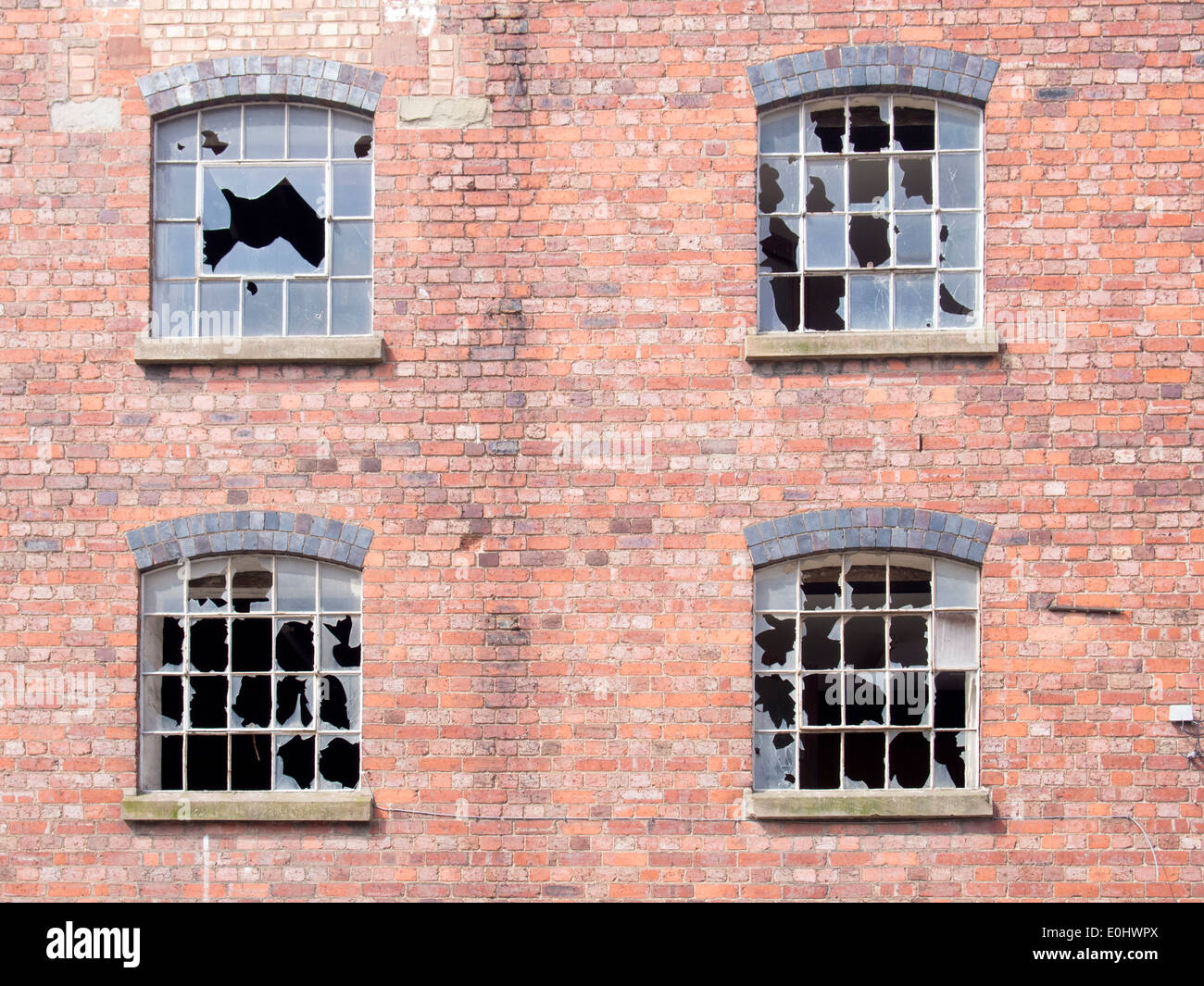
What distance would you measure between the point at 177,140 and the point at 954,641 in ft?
18.7

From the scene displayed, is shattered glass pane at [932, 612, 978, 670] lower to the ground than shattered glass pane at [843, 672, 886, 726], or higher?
higher

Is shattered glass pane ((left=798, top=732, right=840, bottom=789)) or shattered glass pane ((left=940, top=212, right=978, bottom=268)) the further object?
shattered glass pane ((left=940, top=212, right=978, bottom=268))

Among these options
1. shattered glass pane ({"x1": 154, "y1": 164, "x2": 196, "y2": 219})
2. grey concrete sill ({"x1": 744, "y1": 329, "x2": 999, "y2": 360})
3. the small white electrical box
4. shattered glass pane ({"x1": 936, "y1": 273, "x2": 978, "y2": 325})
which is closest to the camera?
the small white electrical box

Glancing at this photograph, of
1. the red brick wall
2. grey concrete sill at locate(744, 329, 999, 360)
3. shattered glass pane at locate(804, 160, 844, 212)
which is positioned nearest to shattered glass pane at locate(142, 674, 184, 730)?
the red brick wall

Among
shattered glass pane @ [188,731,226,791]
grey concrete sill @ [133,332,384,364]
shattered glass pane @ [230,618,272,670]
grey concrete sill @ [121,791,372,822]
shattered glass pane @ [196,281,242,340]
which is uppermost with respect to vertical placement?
shattered glass pane @ [196,281,242,340]

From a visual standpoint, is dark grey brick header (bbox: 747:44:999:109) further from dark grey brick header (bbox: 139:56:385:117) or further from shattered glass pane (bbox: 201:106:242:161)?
shattered glass pane (bbox: 201:106:242:161)

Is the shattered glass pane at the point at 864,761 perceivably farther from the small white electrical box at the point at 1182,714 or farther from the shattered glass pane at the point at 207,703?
the shattered glass pane at the point at 207,703

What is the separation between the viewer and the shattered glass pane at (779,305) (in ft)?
→ 22.1

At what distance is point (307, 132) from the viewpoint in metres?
6.80

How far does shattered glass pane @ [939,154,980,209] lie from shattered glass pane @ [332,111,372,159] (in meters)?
3.58

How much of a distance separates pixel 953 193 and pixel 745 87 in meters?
1.45

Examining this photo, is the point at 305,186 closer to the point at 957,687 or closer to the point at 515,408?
the point at 515,408

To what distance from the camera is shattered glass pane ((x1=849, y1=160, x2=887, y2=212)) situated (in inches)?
266

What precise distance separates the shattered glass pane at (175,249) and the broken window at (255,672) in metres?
1.83
